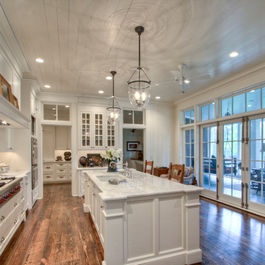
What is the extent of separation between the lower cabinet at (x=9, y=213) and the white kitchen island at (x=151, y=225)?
1436mm

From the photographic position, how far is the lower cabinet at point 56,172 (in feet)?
25.2

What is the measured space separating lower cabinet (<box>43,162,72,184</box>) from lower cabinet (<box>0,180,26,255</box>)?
4253mm

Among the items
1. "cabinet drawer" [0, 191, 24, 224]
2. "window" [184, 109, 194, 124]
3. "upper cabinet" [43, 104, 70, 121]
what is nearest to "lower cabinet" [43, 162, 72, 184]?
"upper cabinet" [43, 104, 70, 121]

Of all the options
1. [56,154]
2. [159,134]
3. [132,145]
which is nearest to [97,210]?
[159,134]

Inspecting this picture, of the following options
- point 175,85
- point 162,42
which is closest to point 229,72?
point 175,85

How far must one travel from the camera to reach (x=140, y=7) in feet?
7.47

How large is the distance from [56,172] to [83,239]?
17.0ft

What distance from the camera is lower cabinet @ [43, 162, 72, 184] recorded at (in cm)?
768

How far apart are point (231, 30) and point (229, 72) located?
1758mm

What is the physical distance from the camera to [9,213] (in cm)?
294

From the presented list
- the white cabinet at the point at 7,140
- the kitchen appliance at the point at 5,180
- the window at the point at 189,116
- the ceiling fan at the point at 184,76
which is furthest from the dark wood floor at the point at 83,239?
the ceiling fan at the point at 184,76

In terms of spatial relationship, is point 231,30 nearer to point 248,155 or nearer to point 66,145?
point 248,155

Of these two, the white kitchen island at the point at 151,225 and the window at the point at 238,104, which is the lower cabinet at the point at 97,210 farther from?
the window at the point at 238,104

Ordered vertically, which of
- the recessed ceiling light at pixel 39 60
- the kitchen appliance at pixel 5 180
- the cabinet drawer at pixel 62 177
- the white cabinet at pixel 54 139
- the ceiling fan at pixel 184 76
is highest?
the recessed ceiling light at pixel 39 60
